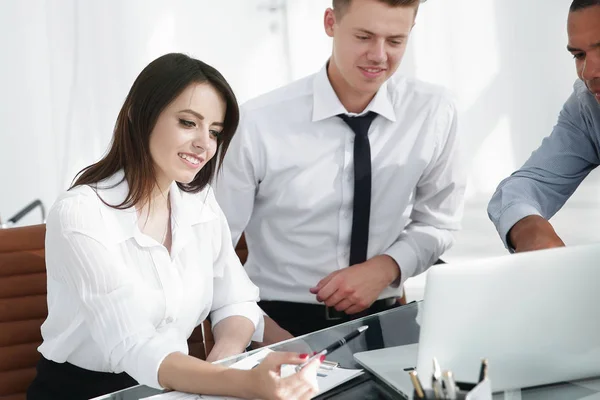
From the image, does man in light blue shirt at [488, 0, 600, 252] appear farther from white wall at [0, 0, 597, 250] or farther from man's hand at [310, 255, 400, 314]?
white wall at [0, 0, 597, 250]

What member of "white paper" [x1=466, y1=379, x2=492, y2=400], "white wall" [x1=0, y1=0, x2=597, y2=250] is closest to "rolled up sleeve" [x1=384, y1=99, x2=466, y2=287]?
"white paper" [x1=466, y1=379, x2=492, y2=400]

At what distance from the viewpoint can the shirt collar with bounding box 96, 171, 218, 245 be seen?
5.71 ft

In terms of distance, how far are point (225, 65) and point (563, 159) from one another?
2.63 meters

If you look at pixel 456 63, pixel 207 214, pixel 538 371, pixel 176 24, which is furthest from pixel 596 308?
pixel 176 24

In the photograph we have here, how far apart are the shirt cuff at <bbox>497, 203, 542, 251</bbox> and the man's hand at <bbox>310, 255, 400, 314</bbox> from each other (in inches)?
15.0

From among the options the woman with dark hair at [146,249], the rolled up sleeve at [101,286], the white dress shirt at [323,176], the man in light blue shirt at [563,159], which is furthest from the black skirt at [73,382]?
the man in light blue shirt at [563,159]

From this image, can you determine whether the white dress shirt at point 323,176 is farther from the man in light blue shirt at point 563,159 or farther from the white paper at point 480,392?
the white paper at point 480,392

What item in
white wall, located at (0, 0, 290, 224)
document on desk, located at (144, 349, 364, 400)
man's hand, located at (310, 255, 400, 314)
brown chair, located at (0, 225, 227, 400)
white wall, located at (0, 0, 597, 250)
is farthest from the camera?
white wall, located at (0, 0, 290, 224)

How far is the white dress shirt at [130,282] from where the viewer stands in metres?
1.61

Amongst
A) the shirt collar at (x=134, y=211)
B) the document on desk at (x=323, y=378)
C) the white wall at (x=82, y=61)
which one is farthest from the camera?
the white wall at (x=82, y=61)

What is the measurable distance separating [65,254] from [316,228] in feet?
2.92

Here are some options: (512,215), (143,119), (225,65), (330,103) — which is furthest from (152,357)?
(225,65)

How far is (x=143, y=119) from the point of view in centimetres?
182

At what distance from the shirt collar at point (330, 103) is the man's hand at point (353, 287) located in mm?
432
